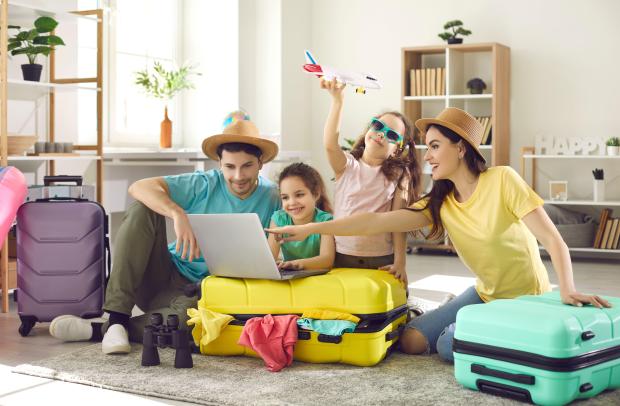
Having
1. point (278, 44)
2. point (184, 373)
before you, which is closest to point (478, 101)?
point (278, 44)

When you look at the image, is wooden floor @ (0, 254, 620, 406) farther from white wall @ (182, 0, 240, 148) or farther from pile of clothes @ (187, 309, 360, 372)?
white wall @ (182, 0, 240, 148)

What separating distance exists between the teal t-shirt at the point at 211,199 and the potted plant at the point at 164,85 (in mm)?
2974

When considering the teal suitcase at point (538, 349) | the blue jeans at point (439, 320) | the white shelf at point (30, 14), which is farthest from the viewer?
the white shelf at point (30, 14)

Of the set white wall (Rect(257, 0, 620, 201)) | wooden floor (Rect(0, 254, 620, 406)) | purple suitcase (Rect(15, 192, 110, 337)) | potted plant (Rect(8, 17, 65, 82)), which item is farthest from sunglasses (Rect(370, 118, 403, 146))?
white wall (Rect(257, 0, 620, 201))

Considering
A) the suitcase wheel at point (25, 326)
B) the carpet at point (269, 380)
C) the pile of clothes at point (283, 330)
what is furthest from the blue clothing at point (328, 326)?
the suitcase wheel at point (25, 326)

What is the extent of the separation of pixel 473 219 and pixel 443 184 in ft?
0.62

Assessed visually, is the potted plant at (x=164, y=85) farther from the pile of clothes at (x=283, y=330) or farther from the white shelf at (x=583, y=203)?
the pile of clothes at (x=283, y=330)

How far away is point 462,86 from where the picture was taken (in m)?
6.89

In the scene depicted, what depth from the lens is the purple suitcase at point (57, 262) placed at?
3.59 metres

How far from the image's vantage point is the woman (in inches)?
114

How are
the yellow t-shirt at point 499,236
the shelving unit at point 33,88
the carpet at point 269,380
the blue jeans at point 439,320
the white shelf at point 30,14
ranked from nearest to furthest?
the carpet at point 269,380
the yellow t-shirt at point 499,236
the blue jeans at point 439,320
the shelving unit at point 33,88
the white shelf at point 30,14

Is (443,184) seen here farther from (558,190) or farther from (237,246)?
(558,190)

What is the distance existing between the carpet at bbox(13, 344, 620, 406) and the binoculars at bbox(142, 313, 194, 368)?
35 mm

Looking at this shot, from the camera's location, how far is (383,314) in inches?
119
